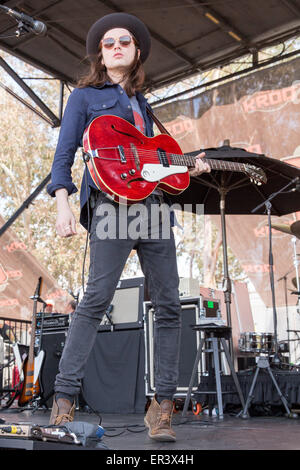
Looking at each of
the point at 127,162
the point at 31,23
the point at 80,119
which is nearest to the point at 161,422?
the point at 127,162

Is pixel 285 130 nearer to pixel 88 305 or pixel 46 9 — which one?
pixel 46 9

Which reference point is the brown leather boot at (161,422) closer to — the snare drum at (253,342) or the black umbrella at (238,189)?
the black umbrella at (238,189)

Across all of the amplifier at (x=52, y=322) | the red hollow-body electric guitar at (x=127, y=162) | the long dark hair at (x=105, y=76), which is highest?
the long dark hair at (x=105, y=76)

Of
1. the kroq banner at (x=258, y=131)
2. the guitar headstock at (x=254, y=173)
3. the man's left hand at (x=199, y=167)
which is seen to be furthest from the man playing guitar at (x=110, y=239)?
the kroq banner at (x=258, y=131)

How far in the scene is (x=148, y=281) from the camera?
250 cm

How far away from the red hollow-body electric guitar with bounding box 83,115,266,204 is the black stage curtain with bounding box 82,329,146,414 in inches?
119

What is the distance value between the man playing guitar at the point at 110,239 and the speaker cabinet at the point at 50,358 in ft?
12.3

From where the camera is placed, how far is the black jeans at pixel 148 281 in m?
2.26

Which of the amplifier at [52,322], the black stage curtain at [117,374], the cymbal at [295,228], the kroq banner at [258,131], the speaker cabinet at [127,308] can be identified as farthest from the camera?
the kroq banner at [258,131]

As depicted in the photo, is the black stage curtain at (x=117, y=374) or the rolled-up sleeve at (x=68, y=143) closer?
the rolled-up sleeve at (x=68, y=143)

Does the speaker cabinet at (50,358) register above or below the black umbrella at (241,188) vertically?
below

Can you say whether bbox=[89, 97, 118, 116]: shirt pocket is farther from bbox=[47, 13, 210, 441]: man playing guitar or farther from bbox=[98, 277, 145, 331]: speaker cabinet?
bbox=[98, 277, 145, 331]: speaker cabinet

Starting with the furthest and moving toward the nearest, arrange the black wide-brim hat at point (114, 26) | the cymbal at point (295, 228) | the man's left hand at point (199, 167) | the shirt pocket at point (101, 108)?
1. the cymbal at point (295, 228)
2. the man's left hand at point (199, 167)
3. the black wide-brim hat at point (114, 26)
4. the shirt pocket at point (101, 108)

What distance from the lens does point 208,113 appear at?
8148 millimetres
